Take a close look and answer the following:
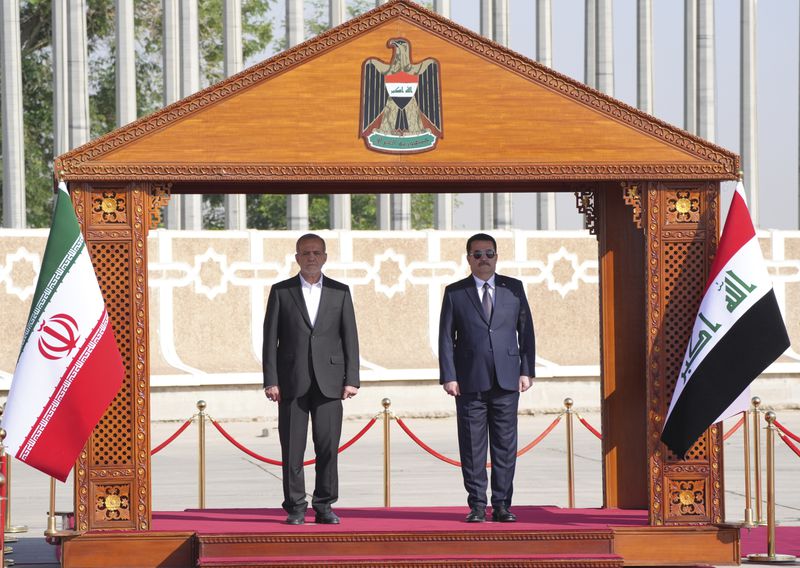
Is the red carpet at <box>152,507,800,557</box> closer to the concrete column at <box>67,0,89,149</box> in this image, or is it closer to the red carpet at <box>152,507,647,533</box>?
the red carpet at <box>152,507,647,533</box>

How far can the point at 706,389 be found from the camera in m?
8.77

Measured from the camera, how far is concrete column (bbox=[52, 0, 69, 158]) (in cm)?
2753

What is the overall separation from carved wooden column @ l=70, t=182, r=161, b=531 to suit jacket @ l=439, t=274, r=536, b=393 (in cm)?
187

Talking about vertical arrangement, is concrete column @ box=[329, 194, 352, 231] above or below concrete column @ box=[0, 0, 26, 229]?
below

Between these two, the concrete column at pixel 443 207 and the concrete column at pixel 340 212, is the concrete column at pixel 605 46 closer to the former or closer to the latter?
the concrete column at pixel 443 207

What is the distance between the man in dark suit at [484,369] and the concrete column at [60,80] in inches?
769

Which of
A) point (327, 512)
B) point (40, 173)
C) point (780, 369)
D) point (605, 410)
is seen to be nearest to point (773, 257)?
point (780, 369)

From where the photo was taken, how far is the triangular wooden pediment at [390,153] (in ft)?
28.9

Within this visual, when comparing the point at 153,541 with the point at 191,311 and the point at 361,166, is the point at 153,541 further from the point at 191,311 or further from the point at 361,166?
the point at 191,311

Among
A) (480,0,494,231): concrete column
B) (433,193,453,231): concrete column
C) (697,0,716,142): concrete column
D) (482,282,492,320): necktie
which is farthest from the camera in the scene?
(480,0,494,231): concrete column

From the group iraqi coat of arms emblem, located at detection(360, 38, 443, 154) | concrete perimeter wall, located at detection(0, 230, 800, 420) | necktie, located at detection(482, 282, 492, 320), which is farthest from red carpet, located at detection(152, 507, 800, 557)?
concrete perimeter wall, located at detection(0, 230, 800, 420)

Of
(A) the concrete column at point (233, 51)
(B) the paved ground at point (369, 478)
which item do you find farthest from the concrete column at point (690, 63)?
(B) the paved ground at point (369, 478)

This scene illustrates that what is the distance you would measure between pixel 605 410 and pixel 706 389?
1248mm

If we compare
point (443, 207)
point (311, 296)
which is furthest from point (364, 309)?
point (311, 296)
